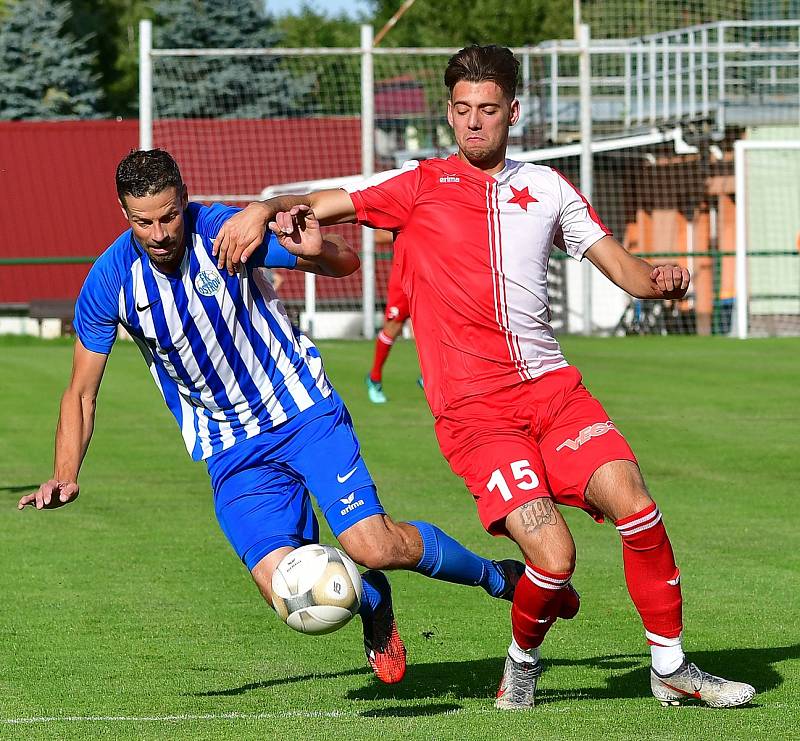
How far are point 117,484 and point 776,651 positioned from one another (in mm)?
6547

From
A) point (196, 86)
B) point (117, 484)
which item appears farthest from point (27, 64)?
point (117, 484)

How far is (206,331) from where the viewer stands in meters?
5.55

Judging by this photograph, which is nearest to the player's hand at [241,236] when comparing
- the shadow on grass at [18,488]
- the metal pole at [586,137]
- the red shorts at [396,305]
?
the shadow on grass at [18,488]

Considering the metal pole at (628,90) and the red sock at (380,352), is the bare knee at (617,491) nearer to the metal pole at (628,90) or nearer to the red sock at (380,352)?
the red sock at (380,352)

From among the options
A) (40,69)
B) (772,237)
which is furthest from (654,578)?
(40,69)

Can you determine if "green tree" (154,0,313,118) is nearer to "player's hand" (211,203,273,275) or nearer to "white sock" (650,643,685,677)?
"player's hand" (211,203,273,275)

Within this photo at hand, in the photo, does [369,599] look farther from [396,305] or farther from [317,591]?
[396,305]

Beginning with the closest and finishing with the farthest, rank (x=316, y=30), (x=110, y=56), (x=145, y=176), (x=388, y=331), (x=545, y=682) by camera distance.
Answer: (x=145, y=176) → (x=545, y=682) → (x=388, y=331) → (x=110, y=56) → (x=316, y=30)

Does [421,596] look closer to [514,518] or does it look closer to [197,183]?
[514,518]

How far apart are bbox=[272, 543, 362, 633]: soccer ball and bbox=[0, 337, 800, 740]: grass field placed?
337 mm

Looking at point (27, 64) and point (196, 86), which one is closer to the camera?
point (196, 86)

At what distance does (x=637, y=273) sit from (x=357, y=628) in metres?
2.39

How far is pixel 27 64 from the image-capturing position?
43062 mm

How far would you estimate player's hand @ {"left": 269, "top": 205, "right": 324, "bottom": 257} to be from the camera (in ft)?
16.7
